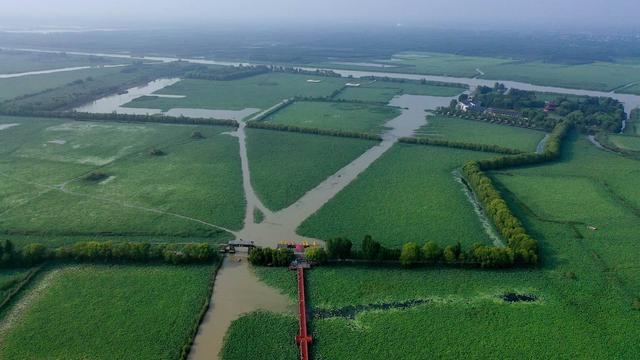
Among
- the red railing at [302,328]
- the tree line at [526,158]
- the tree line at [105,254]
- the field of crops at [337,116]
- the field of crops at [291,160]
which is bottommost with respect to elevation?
the red railing at [302,328]

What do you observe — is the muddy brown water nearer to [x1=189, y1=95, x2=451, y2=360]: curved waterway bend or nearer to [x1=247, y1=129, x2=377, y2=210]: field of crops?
[x1=189, y1=95, x2=451, y2=360]: curved waterway bend

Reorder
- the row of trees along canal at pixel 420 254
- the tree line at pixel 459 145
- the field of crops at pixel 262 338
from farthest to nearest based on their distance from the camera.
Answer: the tree line at pixel 459 145 < the row of trees along canal at pixel 420 254 < the field of crops at pixel 262 338

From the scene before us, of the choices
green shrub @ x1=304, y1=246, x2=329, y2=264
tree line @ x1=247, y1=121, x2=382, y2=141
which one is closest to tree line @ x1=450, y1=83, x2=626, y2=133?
tree line @ x1=247, y1=121, x2=382, y2=141

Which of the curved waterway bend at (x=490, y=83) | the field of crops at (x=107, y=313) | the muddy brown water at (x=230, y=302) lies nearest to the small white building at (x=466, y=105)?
the curved waterway bend at (x=490, y=83)

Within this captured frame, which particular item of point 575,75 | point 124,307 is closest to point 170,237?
point 124,307

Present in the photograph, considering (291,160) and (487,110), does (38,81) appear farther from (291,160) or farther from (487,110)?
(487,110)

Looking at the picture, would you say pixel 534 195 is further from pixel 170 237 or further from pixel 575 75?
pixel 575 75

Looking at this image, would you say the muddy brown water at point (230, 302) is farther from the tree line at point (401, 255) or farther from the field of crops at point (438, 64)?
the field of crops at point (438, 64)
